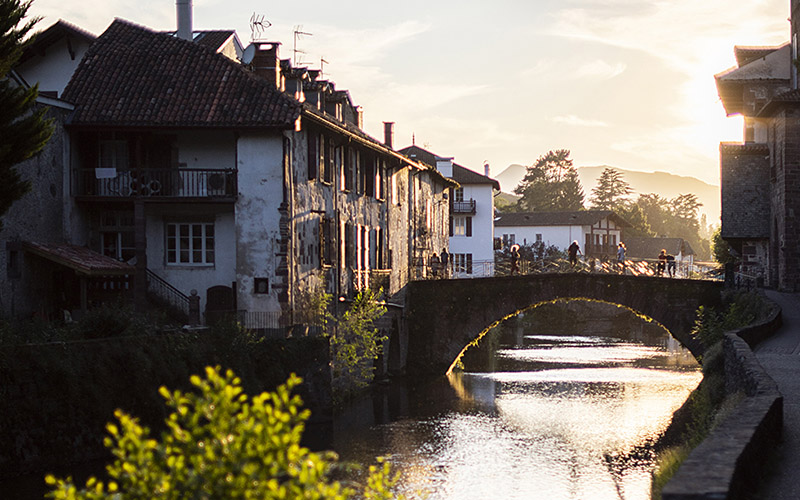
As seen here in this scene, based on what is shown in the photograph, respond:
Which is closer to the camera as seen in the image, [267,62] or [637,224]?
[267,62]

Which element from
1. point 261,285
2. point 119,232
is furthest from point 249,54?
point 261,285

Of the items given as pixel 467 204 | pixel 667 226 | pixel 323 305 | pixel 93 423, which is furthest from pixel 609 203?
pixel 93 423

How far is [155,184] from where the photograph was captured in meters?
28.1

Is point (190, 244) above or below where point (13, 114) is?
below

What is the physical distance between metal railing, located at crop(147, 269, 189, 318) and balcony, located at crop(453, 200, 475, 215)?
41434 mm

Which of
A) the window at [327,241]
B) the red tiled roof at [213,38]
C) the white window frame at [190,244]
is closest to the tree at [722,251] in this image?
the window at [327,241]

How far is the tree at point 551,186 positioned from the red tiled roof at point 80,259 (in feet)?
304

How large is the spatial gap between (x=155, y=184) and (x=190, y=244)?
1959 millimetres

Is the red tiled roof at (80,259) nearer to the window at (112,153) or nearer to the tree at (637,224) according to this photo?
the window at (112,153)

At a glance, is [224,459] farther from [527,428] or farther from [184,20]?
[184,20]

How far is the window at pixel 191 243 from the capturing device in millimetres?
28672

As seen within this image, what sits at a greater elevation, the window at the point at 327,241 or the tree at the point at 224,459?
the window at the point at 327,241

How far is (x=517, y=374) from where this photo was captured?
124 ft

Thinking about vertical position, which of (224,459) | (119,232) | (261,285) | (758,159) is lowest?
(224,459)
